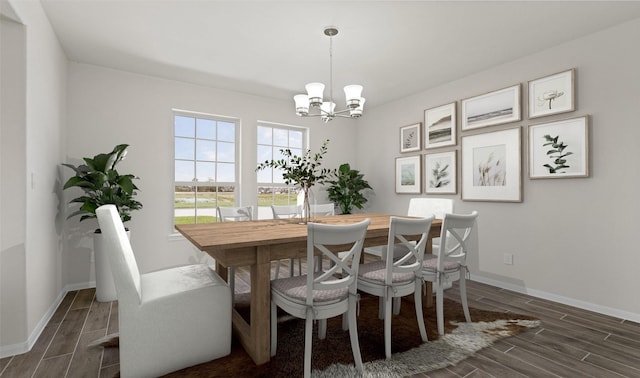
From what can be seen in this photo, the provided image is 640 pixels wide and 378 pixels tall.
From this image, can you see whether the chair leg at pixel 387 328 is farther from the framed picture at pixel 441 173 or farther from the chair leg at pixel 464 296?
the framed picture at pixel 441 173

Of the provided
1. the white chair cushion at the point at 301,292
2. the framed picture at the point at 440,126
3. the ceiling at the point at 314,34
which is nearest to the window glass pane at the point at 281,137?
the ceiling at the point at 314,34

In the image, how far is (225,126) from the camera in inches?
182

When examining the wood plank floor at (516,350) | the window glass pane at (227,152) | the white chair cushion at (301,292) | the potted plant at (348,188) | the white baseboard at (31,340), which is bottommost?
the wood plank floor at (516,350)

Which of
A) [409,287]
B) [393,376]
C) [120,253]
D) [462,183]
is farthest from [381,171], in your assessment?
[120,253]

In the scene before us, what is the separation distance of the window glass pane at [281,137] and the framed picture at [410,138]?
185cm

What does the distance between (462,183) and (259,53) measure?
115 inches

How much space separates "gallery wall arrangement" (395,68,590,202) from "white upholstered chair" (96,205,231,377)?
127 inches

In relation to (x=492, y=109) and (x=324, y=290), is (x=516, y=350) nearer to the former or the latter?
(x=324, y=290)

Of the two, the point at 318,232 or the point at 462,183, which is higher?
the point at 462,183

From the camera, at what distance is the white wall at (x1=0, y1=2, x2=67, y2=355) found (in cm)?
211

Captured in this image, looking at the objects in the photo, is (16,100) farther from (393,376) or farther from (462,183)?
(462,183)

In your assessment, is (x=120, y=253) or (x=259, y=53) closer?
(x=120, y=253)

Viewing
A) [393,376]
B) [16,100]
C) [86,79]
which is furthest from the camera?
[86,79]

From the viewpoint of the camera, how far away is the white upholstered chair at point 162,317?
5.84 ft
